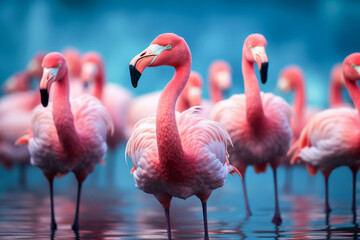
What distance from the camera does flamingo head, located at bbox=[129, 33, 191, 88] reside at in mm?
3410

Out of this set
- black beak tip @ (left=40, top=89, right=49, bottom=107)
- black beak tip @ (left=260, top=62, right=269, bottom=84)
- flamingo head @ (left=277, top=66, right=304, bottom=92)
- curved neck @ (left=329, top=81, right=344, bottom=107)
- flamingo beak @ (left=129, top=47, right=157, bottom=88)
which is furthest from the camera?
curved neck @ (left=329, top=81, right=344, bottom=107)

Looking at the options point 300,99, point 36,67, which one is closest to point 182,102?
point 300,99

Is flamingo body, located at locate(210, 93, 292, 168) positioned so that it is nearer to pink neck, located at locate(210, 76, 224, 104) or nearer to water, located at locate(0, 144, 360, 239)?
water, located at locate(0, 144, 360, 239)

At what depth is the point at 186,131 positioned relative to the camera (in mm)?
3764

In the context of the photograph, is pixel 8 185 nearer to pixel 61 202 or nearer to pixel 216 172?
pixel 61 202

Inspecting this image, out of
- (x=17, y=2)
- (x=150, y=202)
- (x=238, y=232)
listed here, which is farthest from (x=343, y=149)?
(x=17, y=2)

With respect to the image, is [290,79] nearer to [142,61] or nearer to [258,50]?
[258,50]

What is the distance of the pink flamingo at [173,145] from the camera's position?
3482 mm

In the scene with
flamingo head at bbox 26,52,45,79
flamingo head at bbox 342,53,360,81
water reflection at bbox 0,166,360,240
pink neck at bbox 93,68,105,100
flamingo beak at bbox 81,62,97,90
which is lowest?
water reflection at bbox 0,166,360,240

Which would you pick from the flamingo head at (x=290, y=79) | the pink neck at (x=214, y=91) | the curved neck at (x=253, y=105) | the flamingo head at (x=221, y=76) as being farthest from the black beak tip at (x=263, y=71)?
the flamingo head at (x=290, y=79)

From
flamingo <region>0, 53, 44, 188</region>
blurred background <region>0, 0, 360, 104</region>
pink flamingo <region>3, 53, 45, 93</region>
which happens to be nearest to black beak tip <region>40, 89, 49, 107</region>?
flamingo <region>0, 53, 44, 188</region>

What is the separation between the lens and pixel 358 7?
1548 centimetres

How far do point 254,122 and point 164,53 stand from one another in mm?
1615

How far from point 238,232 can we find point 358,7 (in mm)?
12539
